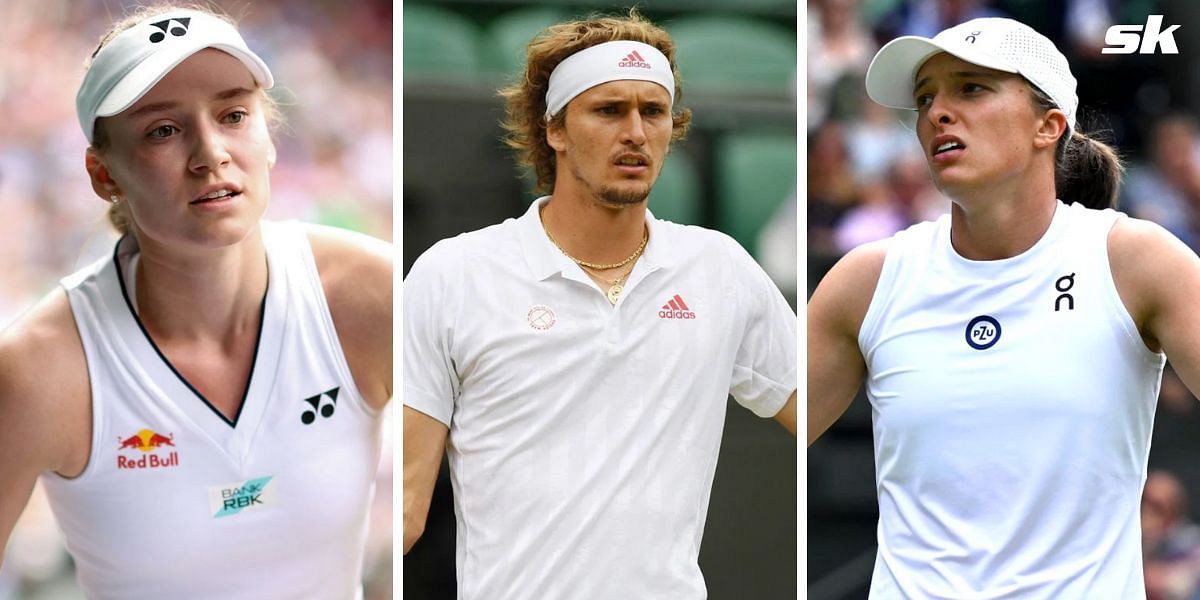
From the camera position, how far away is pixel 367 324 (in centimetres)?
282

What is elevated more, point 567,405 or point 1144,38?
point 1144,38

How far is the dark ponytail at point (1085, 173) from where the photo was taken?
279 centimetres

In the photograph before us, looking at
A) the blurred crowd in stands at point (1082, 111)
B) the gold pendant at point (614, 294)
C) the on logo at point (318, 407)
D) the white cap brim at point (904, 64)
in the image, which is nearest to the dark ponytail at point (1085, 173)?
the blurred crowd in stands at point (1082, 111)

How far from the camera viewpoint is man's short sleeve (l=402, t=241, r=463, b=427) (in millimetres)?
2770

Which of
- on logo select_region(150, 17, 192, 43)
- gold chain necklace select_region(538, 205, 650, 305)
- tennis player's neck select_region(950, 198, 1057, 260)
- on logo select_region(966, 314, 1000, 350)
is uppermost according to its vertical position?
on logo select_region(150, 17, 192, 43)

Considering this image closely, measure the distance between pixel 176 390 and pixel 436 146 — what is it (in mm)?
702

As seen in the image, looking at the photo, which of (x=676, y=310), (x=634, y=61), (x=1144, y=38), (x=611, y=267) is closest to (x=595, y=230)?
(x=611, y=267)

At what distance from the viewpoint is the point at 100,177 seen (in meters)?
2.70

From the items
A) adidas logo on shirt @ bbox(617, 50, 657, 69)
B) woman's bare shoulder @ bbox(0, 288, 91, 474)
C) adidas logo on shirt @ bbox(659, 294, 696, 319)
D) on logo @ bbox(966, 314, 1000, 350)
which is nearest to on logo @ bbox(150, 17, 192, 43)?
woman's bare shoulder @ bbox(0, 288, 91, 474)

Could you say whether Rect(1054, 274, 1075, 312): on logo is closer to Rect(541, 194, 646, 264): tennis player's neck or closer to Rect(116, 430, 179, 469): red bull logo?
Rect(541, 194, 646, 264): tennis player's neck

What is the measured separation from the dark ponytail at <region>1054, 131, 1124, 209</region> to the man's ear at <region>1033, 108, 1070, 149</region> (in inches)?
1.8

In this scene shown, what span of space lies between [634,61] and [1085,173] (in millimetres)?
929

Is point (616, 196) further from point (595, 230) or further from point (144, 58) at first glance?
point (144, 58)

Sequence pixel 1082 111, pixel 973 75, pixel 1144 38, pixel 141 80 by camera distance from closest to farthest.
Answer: pixel 141 80 → pixel 973 75 → pixel 1082 111 → pixel 1144 38
